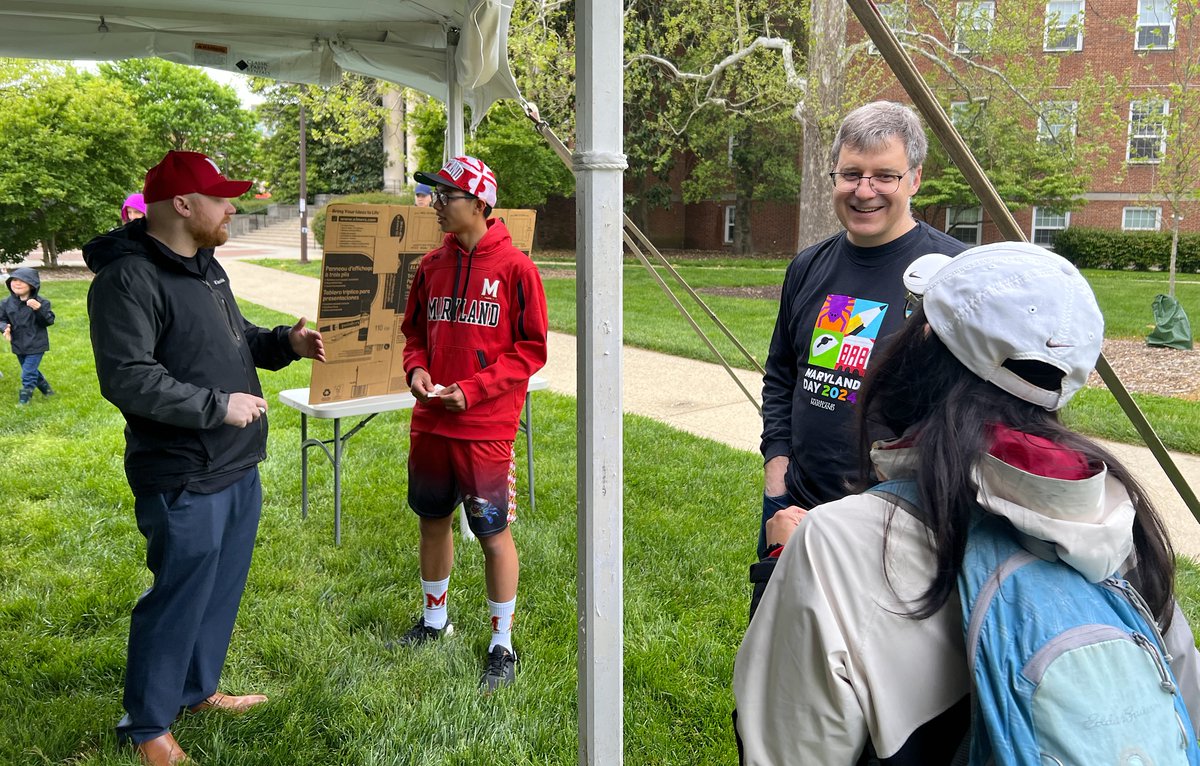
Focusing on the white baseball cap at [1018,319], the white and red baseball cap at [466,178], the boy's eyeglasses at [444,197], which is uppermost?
the white and red baseball cap at [466,178]

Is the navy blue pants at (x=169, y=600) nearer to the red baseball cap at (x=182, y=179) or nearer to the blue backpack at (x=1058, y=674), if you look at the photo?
the red baseball cap at (x=182, y=179)

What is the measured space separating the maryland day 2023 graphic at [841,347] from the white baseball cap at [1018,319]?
1.04 metres

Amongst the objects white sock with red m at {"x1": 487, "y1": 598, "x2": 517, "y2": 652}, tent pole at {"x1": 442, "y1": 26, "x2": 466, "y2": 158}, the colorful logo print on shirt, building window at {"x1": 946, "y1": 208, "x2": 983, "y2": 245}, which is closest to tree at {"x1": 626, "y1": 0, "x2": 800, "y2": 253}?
building window at {"x1": 946, "y1": 208, "x2": 983, "y2": 245}

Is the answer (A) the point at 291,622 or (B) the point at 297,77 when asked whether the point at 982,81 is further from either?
(A) the point at 291,622

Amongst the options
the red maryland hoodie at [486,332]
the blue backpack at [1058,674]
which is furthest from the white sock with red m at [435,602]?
the blue backpack at [1058,674]

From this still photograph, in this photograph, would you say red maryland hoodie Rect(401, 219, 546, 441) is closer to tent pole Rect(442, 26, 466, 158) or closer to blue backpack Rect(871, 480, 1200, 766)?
tent pole Rect(442, 26, 466, 158)

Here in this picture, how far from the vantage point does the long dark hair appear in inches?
44.4

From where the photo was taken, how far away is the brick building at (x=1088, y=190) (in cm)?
1903

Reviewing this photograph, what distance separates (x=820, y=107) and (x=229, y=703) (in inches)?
482

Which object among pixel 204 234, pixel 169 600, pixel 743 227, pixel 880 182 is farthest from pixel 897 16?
pixel 743 227

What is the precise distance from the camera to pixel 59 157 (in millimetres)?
18109

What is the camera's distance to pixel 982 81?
16016 mm

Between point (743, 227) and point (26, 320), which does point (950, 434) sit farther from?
point (743, 227)

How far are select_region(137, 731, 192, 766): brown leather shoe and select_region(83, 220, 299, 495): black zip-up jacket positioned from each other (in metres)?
0.82
